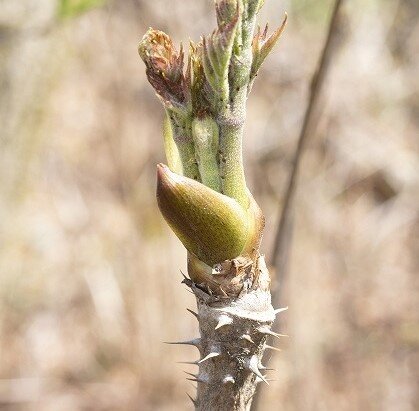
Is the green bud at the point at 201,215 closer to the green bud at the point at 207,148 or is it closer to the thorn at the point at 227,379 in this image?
the green bud at the point at 207,148

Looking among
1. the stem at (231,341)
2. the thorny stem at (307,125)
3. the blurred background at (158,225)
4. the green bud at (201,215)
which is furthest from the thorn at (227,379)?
the blurred background at (158,225)

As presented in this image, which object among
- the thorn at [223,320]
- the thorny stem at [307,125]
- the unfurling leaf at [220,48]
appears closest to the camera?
the unfurling leaf at [220,48]

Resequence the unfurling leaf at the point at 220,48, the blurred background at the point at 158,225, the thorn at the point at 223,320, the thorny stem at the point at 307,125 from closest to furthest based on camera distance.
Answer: the unfurling leaf at the point at 220,48 → the thorn at the point at 223,320 → the thorny stem at the point at 307,125 → the blurred background at the point at 158,225

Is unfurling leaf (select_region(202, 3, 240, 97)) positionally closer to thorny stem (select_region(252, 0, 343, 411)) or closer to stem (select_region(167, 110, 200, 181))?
stem (select_region(167, 110, 200, 181))

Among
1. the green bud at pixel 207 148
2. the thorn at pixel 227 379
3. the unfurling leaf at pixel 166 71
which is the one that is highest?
the unfurling leaf at pixel 166 71

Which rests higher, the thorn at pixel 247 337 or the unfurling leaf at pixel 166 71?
the unfurling leaf at pixel 166 71

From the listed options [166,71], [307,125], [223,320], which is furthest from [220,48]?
[307,125]
